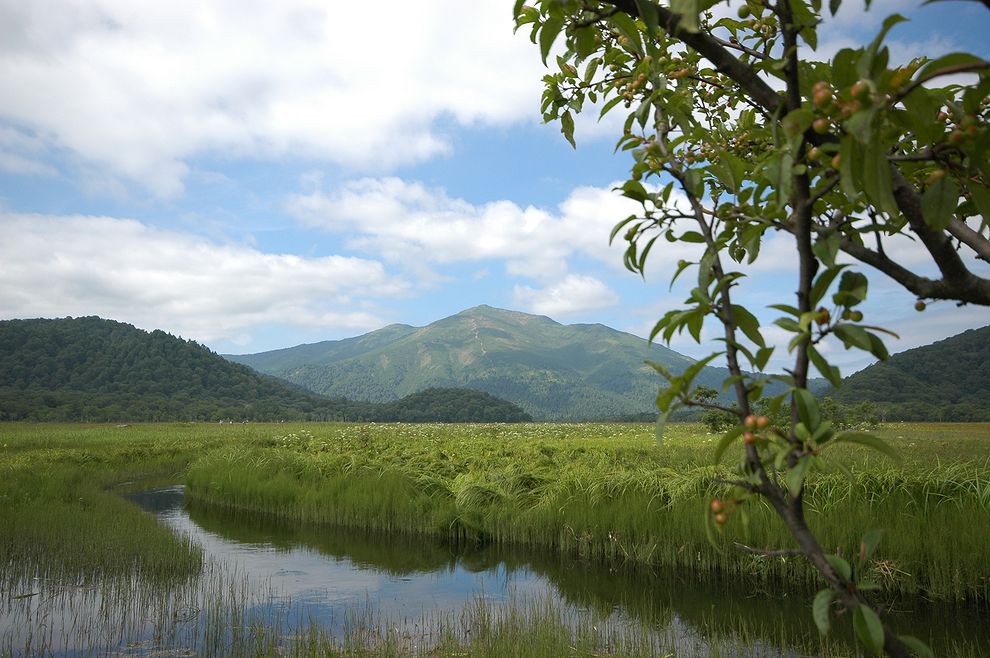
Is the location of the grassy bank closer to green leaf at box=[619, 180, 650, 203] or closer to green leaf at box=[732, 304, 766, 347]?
green leaf at box=[732, 304, 766, 347]

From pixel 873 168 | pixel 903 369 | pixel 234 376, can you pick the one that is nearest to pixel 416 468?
pixel 873 168

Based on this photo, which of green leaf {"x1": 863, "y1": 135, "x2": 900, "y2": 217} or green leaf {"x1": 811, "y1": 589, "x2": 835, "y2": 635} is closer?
green leaf {"x1": 863, "y1": 135, "x2": 900, "y2": 217}

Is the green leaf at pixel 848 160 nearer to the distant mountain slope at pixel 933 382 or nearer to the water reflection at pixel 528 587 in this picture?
the water reflection at pixel 528 587

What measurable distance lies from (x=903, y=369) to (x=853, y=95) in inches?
4032

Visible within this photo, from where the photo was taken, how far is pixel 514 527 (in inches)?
547

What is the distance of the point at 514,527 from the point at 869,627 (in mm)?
13128

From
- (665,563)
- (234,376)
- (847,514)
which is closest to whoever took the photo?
(847,514)

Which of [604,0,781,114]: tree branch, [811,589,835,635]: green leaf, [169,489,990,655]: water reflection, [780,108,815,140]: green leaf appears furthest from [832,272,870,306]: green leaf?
[169,489,990,655]: water reflection

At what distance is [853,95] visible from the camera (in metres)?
1.20

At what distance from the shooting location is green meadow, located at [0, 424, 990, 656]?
24.8 feet

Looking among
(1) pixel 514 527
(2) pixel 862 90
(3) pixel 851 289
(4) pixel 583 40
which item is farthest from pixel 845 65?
(1) pixel 514 527

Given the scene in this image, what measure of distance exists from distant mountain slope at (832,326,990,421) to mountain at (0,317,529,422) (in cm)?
7870

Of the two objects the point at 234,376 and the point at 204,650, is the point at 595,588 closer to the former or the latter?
the point at 204,650

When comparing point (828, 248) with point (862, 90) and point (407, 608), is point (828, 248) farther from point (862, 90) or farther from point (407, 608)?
point (407, 608)
